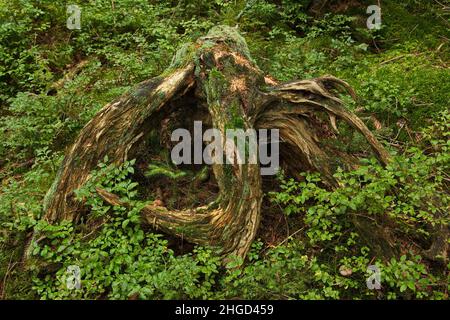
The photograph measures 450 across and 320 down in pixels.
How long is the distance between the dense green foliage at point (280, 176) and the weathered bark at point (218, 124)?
22 centimetres

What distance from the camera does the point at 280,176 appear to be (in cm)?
432

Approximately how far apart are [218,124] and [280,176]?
2.66 feet

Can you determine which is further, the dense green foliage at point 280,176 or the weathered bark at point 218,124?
the weathered bark at point 218,124

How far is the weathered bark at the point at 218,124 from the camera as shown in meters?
4.23

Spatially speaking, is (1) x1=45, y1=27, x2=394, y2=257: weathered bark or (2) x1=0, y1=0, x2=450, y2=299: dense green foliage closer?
(2) x1=0, y1=0, x2=450, y2=299: dense green foliage

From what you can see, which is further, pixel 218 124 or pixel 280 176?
pixel 218 124

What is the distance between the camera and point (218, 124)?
448 centimetres

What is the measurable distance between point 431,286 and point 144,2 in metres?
6.30

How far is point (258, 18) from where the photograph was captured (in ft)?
25.7

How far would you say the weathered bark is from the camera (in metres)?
4.23

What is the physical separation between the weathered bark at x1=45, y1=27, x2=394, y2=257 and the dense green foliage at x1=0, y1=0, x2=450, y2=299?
22cm

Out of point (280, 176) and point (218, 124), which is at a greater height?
point (218, 124)

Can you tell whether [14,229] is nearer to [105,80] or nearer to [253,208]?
[253,208]
